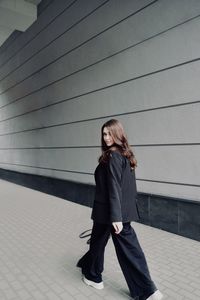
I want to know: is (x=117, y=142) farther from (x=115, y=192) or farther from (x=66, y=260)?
(x=66, y=260)

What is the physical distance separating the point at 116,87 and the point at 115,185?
11.0 ft

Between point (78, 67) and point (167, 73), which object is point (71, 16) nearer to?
point (78, 67)

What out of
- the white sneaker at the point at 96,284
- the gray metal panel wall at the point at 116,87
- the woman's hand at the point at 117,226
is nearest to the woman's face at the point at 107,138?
the woman's hand at the point at 117,226

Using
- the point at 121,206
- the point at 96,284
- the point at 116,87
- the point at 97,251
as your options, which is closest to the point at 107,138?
the point at 121,206

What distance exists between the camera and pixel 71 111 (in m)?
6.97

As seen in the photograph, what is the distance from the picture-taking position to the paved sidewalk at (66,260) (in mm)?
2721

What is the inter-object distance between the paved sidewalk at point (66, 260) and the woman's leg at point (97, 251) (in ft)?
0.45

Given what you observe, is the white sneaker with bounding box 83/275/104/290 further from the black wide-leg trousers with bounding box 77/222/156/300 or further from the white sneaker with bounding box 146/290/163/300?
the white sneaker with bounding box 146/290/163/300

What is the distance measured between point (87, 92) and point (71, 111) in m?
0.85

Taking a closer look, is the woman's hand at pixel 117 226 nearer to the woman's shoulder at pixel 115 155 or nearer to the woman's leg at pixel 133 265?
the woman's leg at pixel 133 265

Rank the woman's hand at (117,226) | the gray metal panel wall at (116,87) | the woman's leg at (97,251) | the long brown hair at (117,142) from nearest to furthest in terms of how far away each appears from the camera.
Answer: the woman's hand at (117,226) → the long brown hair at (117,142) → the woman's leg at (97,251) → the gray metal panel wall at (116,87)

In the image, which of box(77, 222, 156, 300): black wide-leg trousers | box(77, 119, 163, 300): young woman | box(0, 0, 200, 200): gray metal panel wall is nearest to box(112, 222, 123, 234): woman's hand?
box(77, 119, 163, 300): young woman

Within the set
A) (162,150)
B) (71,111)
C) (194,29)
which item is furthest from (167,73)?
(71,111)

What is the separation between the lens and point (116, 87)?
545 centimetres
